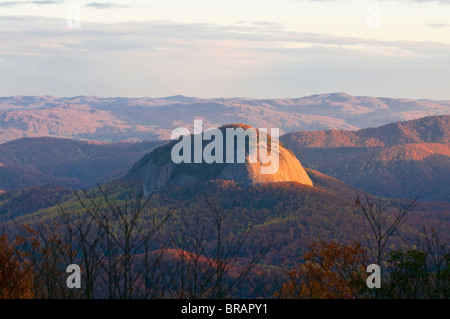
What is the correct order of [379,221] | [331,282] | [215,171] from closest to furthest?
[331,282], [379,221], [215,171]

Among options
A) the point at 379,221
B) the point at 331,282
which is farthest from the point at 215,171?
the point at 331,282

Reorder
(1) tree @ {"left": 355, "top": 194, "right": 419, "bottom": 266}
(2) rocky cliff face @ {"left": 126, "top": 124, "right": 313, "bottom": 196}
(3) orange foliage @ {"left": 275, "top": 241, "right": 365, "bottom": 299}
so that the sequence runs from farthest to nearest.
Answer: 1. (2) rocky cliff face @ {"left": 126, "top": 124, "right": 313, "bottom": 196}
2. (3) orange foliage @ {"left": 275, "top": 241, "right": 365, "bottom": 299}
3. (1) tree @ {"left": 355, "top": 194, "right": 419, "bottom": 266}

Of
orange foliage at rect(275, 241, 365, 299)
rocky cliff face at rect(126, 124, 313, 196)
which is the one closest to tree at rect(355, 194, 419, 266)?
orange foliage at rect(275, 241, 365, 299)

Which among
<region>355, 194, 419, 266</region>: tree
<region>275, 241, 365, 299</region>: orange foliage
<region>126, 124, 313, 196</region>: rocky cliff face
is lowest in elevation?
<region>275, 241, 365, 299</region>: orange foliage

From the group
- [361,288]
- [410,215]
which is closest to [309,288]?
[361,288]

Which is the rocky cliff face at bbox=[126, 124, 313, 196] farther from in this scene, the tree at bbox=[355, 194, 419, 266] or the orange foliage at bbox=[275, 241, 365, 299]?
the orange foliage at bbox=[275, 241, 365, 299]

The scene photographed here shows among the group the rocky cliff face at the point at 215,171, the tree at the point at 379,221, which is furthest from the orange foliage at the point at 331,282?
the rocky cliff face at the point at 215,171

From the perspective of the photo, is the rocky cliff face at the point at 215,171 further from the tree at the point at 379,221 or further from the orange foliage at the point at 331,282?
the orange foliage at the point at 331,282

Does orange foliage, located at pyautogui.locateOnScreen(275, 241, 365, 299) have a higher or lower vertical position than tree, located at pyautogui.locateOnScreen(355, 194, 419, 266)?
lower

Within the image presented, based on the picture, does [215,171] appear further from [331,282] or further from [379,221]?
[331,282]
